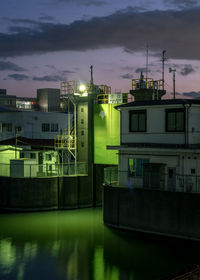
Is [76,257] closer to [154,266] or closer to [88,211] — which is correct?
[154,266]

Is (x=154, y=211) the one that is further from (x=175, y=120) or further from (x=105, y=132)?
(x=105, y=132)

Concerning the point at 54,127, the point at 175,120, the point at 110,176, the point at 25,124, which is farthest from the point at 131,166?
the point at 54,127

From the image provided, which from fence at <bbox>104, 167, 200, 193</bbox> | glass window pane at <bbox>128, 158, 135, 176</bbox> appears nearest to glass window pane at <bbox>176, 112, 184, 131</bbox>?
fence at <bbox>104, 167, 200, 193</bbox>

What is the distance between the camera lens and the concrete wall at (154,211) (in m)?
27.9

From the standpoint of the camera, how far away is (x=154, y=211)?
97.1 ft

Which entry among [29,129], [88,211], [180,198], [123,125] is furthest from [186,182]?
[29,129]

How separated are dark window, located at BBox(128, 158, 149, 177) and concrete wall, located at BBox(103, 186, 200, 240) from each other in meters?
1.44

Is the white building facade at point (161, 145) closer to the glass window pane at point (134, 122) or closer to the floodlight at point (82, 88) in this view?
the glass window pane at point (134, 122)

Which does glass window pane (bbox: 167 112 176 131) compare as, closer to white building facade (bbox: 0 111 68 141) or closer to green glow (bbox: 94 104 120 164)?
green glow (bbox: 94 104 120 164)

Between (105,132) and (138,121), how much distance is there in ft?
26.3

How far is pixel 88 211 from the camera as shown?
128ft

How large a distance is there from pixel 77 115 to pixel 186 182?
15236 millimetres

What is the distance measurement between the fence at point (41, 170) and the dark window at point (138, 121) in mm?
9845

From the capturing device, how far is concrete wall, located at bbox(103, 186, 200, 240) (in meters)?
27.9
